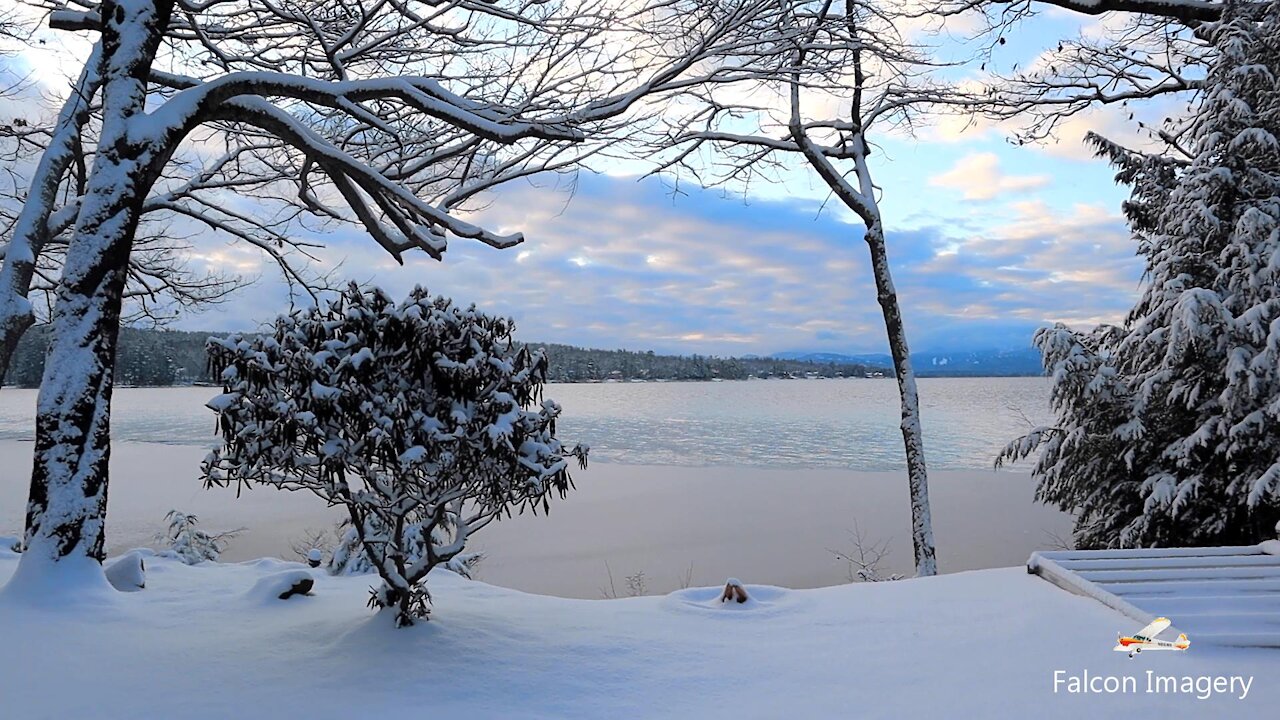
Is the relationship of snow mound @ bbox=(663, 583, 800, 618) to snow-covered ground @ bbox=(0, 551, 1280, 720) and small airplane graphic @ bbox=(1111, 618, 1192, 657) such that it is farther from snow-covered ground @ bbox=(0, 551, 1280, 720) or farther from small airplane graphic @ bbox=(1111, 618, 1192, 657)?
small airplane graphic @ bbox=(1111, 618, 1192, 657)

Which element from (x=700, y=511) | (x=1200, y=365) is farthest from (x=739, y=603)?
(x=700, y=511)

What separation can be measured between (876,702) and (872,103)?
9.59 metres

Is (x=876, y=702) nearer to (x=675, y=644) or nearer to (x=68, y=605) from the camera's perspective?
(x=675, y=644)

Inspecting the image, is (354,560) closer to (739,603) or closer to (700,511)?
(739,603)

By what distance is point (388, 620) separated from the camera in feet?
14.4

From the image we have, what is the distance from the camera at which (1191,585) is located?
192 inches

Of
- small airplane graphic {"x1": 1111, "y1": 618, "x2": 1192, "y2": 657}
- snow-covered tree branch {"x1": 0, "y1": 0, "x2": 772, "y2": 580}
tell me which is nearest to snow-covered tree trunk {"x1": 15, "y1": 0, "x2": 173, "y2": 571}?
snow-covered tree branch {"x1": 0, "y1": 0, "x2": 772, "y2": 580}

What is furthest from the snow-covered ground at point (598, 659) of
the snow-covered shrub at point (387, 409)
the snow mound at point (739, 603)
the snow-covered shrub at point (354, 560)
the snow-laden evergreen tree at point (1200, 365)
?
the snow-covered shrub at point (354, 560)

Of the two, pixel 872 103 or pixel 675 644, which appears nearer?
pixel 675 644

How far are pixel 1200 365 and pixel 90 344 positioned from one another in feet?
34.1

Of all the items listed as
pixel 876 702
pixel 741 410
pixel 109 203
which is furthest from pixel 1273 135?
pixel 741 410

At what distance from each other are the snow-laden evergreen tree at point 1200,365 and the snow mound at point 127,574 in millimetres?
8937

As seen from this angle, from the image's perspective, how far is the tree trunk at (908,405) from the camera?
946 centimetres

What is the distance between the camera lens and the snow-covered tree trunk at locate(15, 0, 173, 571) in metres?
5.21
